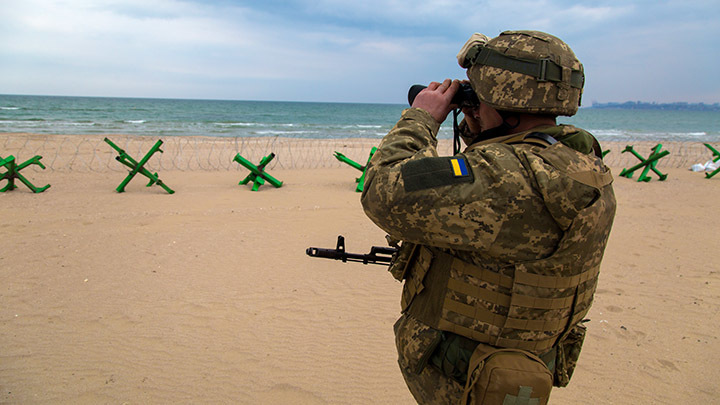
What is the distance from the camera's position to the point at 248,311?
4.49 metres

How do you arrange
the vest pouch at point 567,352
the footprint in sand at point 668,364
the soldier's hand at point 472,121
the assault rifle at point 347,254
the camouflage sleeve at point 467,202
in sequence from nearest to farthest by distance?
the camouflage sleeve at point 467,202 < the soldier's hand at point 472,121 < the vest pouch at point 567,352 < the assault rifle at point 347,254 < the footprint in sand at point 668,364

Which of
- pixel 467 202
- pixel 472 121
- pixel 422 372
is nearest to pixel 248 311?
pixel 422 372

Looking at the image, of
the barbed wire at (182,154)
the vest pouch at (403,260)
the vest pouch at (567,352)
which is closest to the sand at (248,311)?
the vest pouch at (567,352)

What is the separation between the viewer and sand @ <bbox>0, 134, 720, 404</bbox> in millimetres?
3426

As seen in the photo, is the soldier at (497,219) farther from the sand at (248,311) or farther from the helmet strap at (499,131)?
the sand at (248,311)

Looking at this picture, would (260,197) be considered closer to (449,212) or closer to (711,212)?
(449,212)

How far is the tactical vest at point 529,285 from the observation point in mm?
1419

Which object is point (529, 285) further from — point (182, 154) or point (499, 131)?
point (182, 154)

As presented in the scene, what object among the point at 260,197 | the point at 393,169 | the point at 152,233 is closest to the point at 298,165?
the point at 260,197

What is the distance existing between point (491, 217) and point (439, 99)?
19.1 inches

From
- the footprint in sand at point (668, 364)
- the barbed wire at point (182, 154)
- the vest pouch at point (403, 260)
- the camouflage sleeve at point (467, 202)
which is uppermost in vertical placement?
the camouflage sleeve at point (467, 202)

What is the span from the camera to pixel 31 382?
328 cm

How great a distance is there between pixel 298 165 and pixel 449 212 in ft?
42.6

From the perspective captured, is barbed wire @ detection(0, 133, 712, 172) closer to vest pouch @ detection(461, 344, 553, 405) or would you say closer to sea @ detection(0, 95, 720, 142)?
sea @ detection(0, 95, 720, 142)
